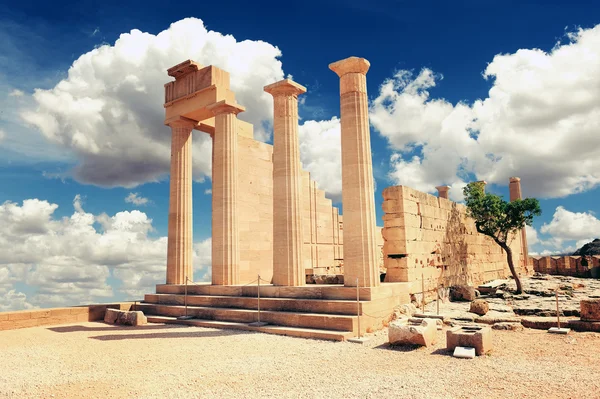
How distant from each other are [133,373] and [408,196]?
12405 millimetres

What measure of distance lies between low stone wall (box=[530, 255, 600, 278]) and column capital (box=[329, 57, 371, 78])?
27214 millimetres

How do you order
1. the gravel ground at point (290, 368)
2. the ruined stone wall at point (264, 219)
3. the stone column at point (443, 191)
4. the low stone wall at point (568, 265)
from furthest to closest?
the low stone wall at point (568, 265) → the stone column at point (443, 191) → the ruined stone wall at point (264, 219) → the gravel ground at point (290, 368)

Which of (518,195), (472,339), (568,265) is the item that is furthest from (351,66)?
(568,265)

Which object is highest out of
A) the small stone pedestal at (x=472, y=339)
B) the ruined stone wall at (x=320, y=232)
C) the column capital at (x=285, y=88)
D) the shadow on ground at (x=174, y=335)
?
the column capital at (x=285, y=88)

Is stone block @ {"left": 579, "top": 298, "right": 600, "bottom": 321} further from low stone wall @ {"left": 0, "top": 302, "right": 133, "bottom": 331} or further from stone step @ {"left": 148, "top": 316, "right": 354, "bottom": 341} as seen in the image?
low stone wall @ {"left": 0, "top": 302, "right": 133, "bottom": 331}

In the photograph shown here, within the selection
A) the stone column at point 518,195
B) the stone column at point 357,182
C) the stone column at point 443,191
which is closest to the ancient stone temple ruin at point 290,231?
the stone column at point 357,182

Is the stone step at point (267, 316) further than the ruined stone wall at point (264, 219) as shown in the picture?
No

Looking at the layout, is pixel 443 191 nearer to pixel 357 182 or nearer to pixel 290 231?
pixel 290 231

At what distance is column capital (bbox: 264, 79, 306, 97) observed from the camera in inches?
619

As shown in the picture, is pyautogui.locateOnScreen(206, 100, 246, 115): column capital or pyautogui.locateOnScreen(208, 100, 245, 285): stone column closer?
pyautogui.locateOnScreen(208, 100, 245, 285): stone column

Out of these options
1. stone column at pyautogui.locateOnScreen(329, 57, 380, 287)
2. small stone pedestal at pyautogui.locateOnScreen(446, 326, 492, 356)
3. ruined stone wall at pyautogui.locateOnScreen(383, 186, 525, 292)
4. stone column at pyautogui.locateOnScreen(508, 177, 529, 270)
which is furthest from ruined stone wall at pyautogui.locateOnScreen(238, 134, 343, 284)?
stone column at pyautogui.locateOnScreen(508, 177, 529, 270)

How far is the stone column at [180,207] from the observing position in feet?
62.6

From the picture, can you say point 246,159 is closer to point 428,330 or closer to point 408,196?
point 408,196

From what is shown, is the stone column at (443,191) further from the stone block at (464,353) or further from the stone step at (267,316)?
the stone block at (464,353)
